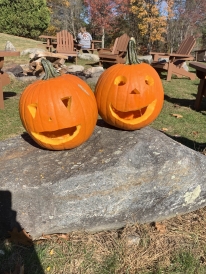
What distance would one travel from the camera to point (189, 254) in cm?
224

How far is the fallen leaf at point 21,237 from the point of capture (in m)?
2.30

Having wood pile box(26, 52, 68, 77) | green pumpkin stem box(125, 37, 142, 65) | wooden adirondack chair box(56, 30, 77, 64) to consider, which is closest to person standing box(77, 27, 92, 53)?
wooden adirondack chair box(56, 30, 77, 64)

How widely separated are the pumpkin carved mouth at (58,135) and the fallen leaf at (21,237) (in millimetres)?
811

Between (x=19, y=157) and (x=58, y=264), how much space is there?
1.06 meters

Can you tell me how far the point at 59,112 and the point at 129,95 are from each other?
681 millimetres

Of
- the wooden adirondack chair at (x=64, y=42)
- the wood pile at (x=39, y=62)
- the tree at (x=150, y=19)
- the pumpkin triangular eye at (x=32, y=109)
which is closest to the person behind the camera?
the pumpkin triangular eye at (x=32, y=109)

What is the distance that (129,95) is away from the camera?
2.54 meters

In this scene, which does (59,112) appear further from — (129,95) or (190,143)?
(190,143)

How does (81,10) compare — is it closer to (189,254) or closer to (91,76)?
(91,76)

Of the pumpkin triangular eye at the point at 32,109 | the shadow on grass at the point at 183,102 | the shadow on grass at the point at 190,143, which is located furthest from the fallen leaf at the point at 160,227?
the shadow on grass at the point at 183,102

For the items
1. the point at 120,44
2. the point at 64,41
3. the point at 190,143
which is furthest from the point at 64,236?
the point at 64,41

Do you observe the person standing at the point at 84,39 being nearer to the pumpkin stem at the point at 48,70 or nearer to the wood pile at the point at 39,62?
the wood pile at the point at 39,62

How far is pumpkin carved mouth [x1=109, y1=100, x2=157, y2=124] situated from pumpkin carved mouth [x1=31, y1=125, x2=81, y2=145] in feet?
1.46

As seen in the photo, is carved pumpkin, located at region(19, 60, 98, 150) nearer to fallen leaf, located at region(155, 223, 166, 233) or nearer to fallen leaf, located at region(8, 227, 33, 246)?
fallen leaf, located at region(8, 227, 33, 246)
